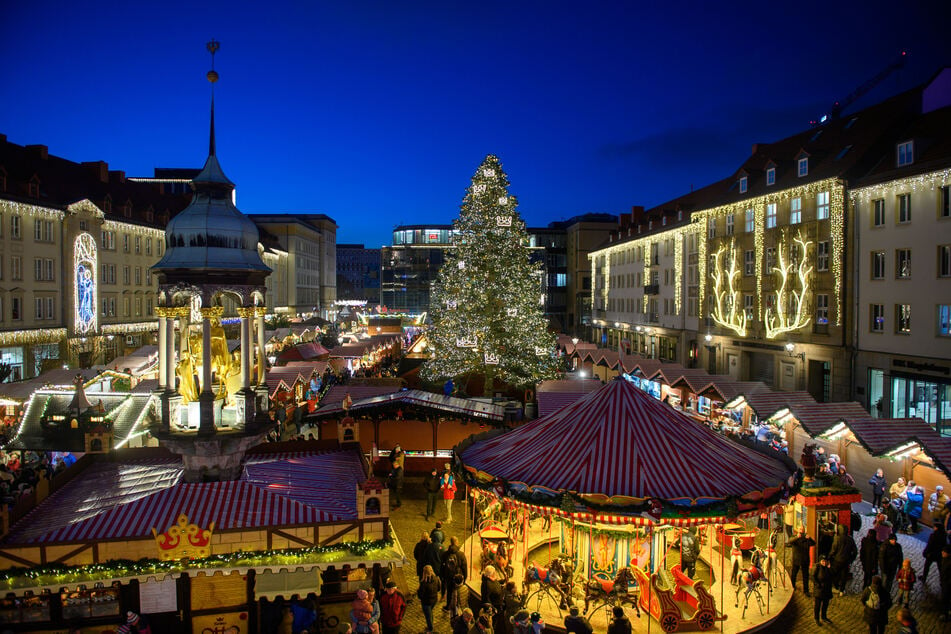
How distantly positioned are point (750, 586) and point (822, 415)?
31.6 feet

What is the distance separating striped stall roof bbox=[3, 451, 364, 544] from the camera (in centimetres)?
938

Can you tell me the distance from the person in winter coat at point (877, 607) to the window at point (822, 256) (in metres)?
23.4

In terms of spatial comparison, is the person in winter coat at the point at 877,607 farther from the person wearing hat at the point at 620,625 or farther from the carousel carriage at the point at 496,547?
the carousel carriage at the point at 496,547

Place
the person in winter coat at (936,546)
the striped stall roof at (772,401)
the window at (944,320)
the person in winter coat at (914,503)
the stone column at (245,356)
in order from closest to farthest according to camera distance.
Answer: the person in winter coat at (936,546), the stone column at (245,356), the person in winter coat at (914,503), the striped stall roof at (772,401), the window at (944,320)

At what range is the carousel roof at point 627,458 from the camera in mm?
10250

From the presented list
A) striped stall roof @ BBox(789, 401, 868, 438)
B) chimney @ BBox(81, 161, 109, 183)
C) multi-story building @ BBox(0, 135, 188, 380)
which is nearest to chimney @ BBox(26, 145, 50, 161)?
multi-story building @ BBox(0, 135, 188, 380)

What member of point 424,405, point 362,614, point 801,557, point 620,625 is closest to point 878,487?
point 801,557

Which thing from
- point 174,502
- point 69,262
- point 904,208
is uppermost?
point 904,208

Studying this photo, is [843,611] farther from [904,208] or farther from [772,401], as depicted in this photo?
[904,208]

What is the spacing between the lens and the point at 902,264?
25812 mm

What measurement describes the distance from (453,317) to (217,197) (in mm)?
16526

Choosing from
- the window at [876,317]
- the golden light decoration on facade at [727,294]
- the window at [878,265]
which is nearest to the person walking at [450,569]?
the window at [876,317]

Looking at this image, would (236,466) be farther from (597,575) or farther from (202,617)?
(597,575)

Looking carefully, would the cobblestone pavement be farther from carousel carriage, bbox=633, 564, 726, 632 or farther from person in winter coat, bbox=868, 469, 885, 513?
person in winter coat, bbox=868, 469, 885, 513
